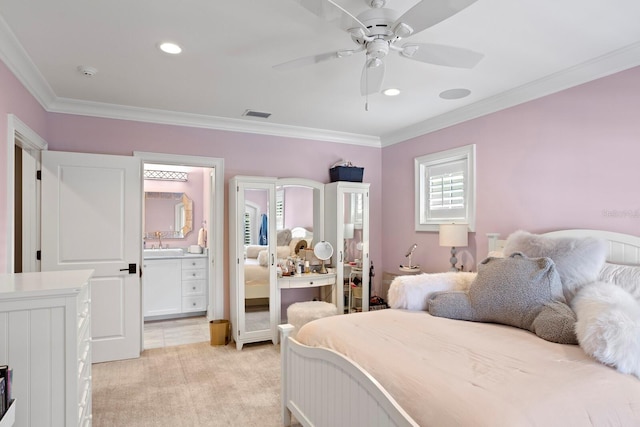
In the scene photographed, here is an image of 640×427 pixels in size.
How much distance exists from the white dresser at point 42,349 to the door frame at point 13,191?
3.52ft

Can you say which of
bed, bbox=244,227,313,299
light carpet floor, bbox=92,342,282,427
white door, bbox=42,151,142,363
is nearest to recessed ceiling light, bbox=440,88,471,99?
bed, bbox=244,227,313,299

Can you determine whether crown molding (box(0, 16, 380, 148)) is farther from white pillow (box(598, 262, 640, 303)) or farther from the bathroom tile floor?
white pillow (box(598, 262, 640, 303))

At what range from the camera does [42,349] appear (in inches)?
62.7

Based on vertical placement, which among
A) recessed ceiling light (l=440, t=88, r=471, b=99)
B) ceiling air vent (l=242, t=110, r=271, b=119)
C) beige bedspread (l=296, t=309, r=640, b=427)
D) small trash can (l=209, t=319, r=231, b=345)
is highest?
recessed ceiling light (l=440, t=88, r=471, b=99)

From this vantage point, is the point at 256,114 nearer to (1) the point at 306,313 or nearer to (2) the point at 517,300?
(1) the point at 306,313

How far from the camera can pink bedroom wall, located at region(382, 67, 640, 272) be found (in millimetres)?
2594

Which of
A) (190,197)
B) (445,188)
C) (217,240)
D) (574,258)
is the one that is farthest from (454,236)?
(190,197)

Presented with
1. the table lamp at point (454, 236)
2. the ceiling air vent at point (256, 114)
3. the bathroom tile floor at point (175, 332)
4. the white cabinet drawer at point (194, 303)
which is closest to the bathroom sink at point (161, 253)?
the white cabinet drawer at point (194, 303)

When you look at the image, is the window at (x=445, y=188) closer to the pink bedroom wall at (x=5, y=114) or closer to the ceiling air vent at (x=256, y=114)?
the ceiling air vent at (x=256, y=114)

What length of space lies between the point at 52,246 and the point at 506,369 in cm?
368

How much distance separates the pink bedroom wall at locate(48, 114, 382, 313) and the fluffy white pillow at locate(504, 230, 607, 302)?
105 inches

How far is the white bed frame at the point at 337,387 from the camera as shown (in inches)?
61.5

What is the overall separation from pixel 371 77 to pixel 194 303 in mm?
4141

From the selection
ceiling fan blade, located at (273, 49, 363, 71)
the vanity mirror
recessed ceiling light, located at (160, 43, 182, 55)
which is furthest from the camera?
the vanity mirror
